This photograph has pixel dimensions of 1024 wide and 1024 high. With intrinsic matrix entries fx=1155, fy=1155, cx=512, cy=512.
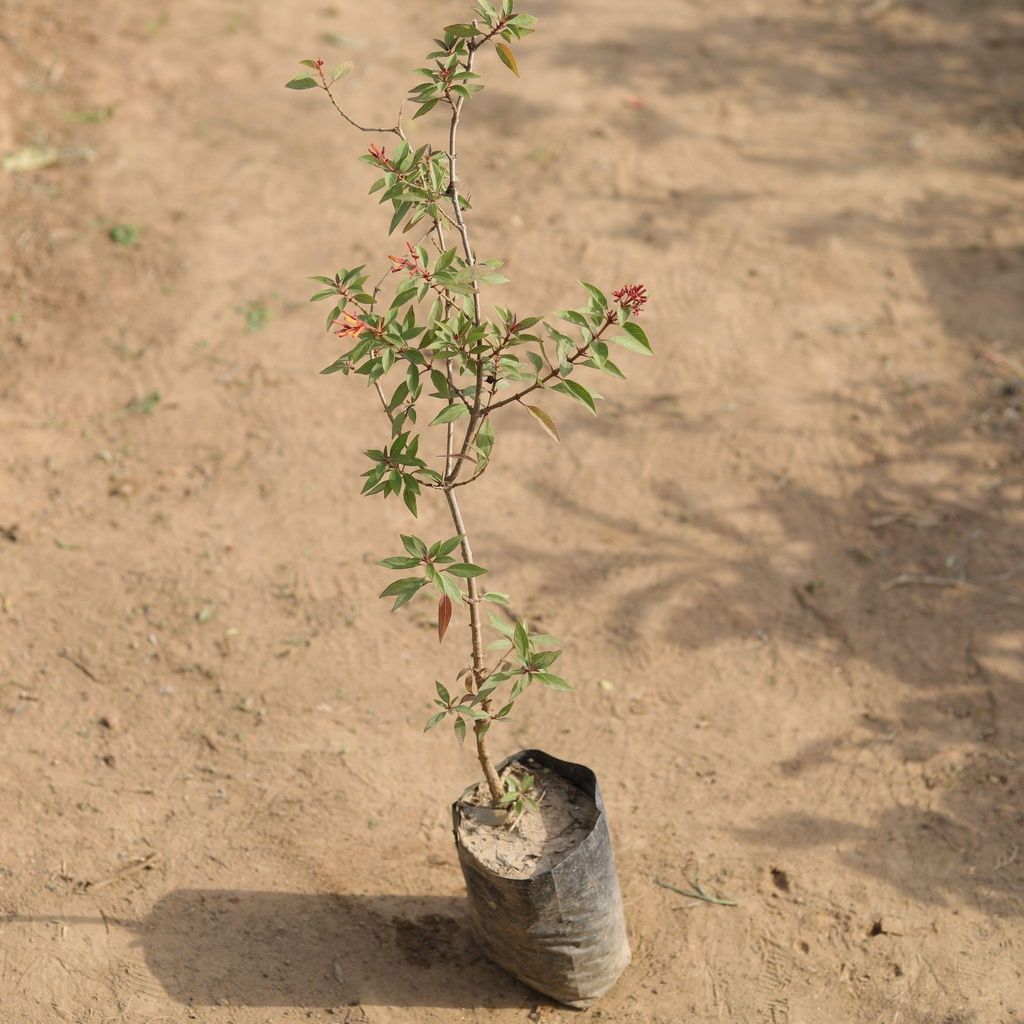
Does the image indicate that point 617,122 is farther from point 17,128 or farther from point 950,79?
point 17,128

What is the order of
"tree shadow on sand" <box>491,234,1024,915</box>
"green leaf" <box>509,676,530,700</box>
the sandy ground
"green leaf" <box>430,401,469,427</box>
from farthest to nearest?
"tree shadow on sand" <box>491,234,1024,915</box> → the sandy ground → "green leaf" <box>509,676,530,700</box> → "green leaf" <box>430,401,469,427</box>

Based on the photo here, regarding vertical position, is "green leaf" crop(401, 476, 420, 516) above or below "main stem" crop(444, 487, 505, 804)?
above

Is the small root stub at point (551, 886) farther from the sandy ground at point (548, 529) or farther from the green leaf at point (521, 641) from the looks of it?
the green leaf at point (521, 641)

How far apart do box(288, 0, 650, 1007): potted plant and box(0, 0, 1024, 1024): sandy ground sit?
1.07ft

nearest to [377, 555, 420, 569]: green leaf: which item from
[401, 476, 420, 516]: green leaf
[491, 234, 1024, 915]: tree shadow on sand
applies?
[401, 476, 420, 516]: green leaf

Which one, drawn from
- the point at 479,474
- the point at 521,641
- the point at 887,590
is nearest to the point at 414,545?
the point at 479,474

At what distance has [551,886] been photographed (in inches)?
104

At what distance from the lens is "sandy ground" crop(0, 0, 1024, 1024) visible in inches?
121

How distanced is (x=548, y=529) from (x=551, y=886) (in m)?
1.83

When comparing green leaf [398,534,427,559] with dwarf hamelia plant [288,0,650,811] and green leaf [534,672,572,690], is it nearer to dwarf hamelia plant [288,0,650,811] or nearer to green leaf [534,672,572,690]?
dwarf hamelia plant [288,0,650,811]

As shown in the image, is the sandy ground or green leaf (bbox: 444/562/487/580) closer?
green leaf (bbox: 444/562/487/580)

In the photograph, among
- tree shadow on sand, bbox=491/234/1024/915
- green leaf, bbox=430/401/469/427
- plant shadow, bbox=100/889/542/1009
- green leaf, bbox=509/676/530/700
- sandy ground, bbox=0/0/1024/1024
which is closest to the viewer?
green leaf, bbox=430/401/469/427

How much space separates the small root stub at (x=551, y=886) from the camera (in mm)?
2689

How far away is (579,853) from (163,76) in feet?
17.3
